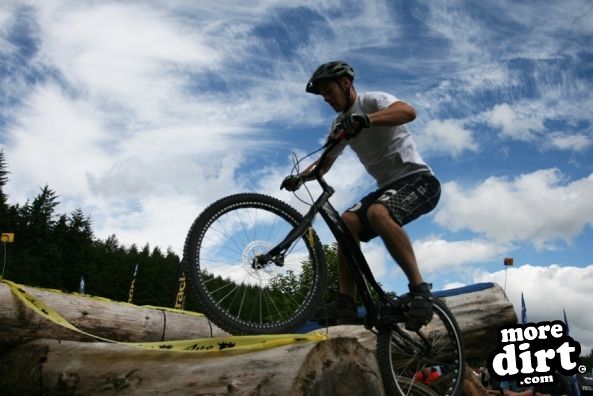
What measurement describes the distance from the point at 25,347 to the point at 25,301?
0.51 meters

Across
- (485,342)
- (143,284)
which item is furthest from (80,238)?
(485,342)

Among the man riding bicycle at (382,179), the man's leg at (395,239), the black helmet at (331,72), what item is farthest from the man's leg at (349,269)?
the black helmet at (331,72)

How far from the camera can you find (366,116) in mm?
4688

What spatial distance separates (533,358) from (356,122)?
13.1m

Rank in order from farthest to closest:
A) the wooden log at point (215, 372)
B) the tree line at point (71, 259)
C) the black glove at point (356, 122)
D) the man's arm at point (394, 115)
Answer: the tree line at point (71, 259)
the man's arm at point (394, 115)
the black glove at point (356, 122)
the wooden log at point (215, 372)

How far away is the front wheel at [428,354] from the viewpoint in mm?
5090

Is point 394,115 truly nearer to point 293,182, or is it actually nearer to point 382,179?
point 382,179

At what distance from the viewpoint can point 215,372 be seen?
12.3ft

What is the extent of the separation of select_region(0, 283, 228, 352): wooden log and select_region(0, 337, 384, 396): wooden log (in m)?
1.01

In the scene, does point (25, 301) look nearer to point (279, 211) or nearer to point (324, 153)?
point (279, 211)

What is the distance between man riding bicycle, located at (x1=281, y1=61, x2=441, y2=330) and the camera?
495 cm

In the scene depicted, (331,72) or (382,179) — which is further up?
(331,72)

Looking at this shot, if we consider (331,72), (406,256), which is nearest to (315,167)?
(331,72)

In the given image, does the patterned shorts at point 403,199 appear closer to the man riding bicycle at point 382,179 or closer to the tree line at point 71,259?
the man riding bicycle at point 382,179
